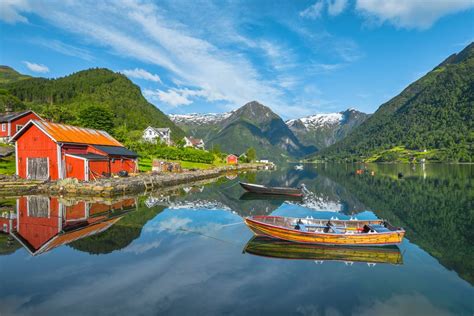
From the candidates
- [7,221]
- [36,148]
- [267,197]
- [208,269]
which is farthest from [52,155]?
[208,269]

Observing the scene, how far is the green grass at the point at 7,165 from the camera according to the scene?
4834cm

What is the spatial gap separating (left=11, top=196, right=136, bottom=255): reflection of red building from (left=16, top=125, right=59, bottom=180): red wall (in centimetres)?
850

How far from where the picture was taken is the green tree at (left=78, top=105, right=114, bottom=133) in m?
82.4

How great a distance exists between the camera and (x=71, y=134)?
157 ft

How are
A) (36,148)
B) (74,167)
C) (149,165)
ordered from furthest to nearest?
1. (149,165)
2. (74,167)
3. (36,148)

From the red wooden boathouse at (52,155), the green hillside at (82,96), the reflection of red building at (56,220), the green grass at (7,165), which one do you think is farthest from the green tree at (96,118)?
the green hillside at (82,96)

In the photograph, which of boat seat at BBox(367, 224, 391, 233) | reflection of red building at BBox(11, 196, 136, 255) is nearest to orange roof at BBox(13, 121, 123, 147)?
reflection of red building at BBox(11, 196, 136, 255)

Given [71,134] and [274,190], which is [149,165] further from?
[274,190]

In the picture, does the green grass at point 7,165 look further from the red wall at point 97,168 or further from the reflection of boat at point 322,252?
the reflection of boat at point 322,252

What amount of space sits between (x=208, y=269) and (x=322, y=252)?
7.53 meters

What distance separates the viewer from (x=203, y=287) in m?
14.1

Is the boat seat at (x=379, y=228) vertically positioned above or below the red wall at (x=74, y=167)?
below

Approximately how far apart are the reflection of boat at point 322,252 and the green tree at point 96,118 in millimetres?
72165

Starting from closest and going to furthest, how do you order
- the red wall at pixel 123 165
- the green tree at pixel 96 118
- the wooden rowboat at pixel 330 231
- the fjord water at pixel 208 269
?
the fjord water at pixel 208 269 → the wooden rowboat at pixel 330 231 → the red wall at pixel 123 165 → the green tree at pixel 96 118
